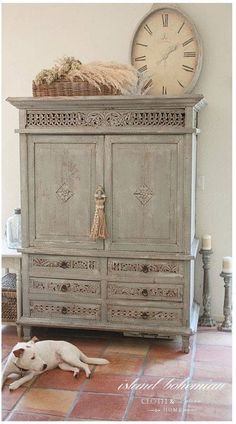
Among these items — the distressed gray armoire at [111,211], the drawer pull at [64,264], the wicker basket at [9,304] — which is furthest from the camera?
the wicker basket at [9,304]

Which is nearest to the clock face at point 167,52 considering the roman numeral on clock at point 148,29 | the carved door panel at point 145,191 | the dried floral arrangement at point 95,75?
the roman numeral on clock at point 148,29

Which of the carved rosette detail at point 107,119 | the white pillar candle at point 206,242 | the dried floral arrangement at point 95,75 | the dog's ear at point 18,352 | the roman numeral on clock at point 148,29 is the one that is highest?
the roman numeral on clock at point 148,29

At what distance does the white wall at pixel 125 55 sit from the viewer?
3891 millimetres

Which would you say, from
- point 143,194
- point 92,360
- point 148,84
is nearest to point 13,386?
point 92,360

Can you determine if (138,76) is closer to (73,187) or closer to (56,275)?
(73,187)

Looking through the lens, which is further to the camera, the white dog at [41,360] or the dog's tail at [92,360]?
the dog's tail at [92,360]

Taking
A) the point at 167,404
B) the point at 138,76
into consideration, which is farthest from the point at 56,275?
the point at 138,76

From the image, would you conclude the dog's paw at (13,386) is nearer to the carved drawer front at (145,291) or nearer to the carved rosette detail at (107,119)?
the carved drawer front at (145,291)

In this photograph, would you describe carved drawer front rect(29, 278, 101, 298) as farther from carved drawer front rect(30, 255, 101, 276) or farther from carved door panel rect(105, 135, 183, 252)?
carved door panel rect(105, 135, 183, 252)

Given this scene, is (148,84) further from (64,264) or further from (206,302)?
(206,302)

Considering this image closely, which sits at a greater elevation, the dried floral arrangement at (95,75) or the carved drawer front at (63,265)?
the dried floral arrangement at (95,75)

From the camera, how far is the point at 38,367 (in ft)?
10.2

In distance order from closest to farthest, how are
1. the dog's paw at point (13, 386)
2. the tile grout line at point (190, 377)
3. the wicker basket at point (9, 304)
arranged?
the tile grout line at point (190, 377)
the dog's paw at point (13, 386)
the wicker basket at point (9, 304)

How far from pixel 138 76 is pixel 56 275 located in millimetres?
1474
